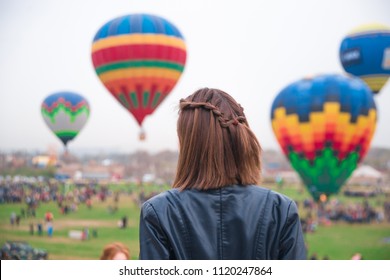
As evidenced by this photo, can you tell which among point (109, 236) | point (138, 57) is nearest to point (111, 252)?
point (138, 57)

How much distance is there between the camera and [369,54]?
15.8m

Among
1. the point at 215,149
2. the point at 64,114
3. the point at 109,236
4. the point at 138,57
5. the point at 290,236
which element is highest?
the point at 138,57

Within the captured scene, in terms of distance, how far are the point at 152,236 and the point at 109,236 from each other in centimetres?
1236

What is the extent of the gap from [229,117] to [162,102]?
1295 centimetres

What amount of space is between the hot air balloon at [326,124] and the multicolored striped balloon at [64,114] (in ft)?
32.0

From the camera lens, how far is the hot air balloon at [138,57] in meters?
12.8

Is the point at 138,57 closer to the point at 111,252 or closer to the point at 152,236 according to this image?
the point at 111,252

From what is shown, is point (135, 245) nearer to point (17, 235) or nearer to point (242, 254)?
point (17, 235)

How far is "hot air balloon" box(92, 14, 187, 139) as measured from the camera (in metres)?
12.8

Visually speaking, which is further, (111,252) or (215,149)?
(111,252)

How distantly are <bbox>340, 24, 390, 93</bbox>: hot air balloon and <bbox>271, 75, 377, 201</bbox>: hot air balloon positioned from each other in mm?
5054

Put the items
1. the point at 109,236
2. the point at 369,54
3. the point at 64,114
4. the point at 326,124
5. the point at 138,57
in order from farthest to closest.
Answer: the point at 64,114 → the point at 369,54 → the point at 109,236 → the point at 138,57 → the point at 326,124

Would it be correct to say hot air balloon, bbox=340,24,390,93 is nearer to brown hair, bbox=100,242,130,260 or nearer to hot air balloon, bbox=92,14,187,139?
hot air balloon, bbox=92,14,187,139
